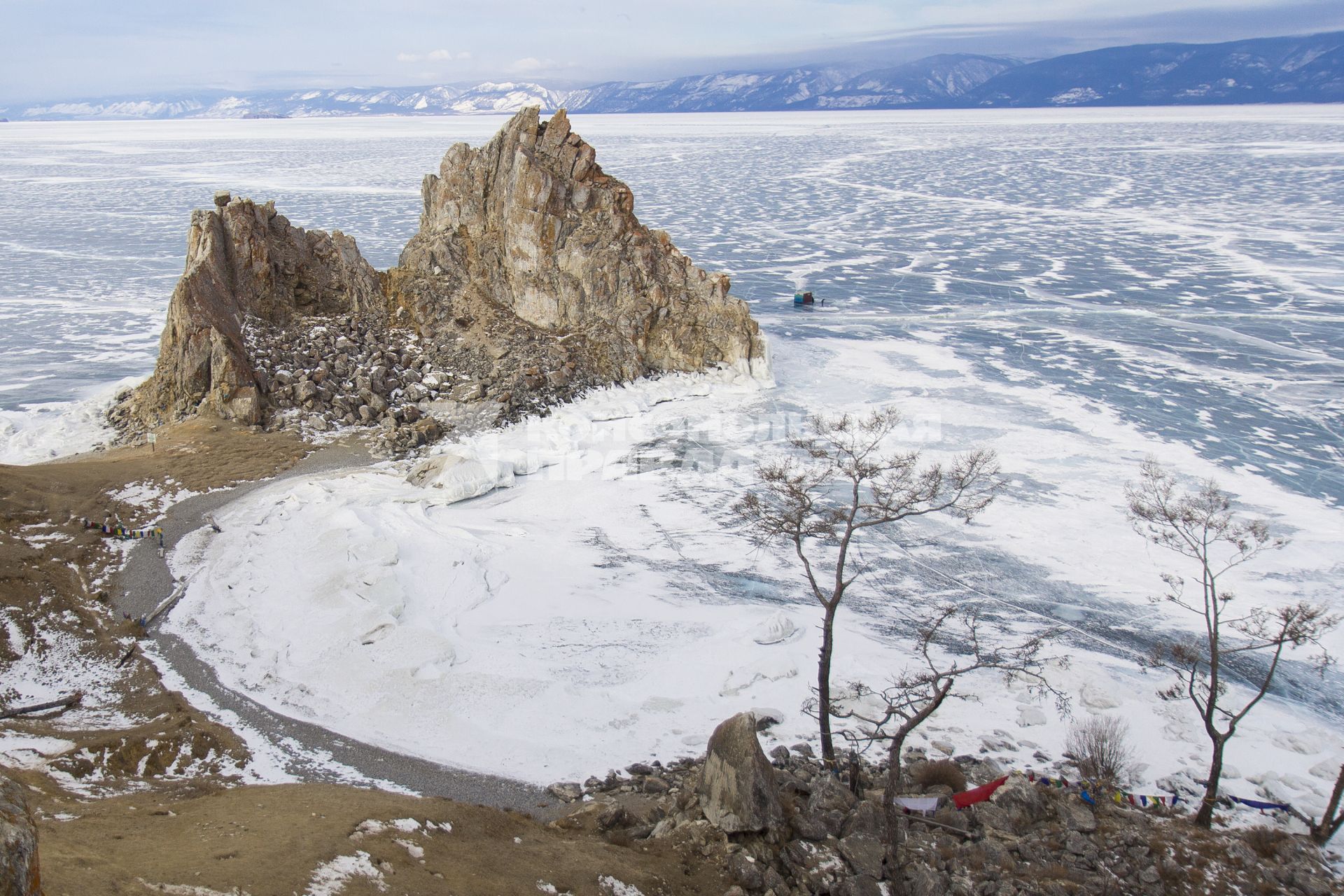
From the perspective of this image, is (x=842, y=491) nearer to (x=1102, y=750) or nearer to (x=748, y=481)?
(x=748, y=481)

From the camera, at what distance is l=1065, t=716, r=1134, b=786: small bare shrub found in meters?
14.7

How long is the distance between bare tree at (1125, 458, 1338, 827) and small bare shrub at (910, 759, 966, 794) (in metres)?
3.57

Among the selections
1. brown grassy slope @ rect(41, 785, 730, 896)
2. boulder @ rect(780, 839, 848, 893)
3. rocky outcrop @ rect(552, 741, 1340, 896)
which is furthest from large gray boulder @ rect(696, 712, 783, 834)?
brown grassy slope @ rect(41, 785, 730, 896)

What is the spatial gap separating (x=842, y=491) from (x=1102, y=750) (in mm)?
11460

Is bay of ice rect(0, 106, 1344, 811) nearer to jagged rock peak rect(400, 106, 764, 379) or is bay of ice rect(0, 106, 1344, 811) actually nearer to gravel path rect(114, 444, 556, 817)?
gravel path rect(114, 444, 556, 817)

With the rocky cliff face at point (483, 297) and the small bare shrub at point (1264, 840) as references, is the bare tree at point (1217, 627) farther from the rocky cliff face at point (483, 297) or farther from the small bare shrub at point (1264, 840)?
the rocky cliff face at point (483, 297)

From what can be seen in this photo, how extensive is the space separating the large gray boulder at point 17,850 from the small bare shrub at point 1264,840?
1507cm

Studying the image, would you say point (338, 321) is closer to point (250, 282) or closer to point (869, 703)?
point (250, 282)

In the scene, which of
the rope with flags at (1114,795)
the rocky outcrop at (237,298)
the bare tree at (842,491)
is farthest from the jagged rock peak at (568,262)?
A: the rope with flags at (1114,795)

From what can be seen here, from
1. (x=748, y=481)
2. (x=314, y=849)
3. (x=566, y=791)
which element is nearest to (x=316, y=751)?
(x=566, y=791)

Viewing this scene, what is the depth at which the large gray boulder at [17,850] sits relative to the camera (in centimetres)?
662

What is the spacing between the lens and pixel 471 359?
32.8 metres

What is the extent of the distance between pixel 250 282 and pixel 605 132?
14939 cm

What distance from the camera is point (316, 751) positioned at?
48.6 feet
